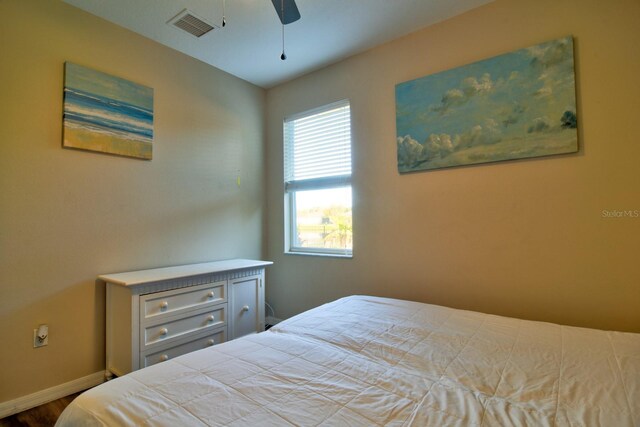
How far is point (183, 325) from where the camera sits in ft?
7.13

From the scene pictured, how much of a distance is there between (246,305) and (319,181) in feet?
4.37

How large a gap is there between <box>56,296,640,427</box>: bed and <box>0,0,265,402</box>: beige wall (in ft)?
4.65

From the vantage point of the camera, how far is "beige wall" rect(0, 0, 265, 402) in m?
1.87

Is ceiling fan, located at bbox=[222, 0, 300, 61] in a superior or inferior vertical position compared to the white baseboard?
superior

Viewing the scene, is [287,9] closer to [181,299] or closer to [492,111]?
[492,111]

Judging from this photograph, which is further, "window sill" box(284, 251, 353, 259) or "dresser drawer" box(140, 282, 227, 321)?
"window sill" box(284, 251, 353, 259)

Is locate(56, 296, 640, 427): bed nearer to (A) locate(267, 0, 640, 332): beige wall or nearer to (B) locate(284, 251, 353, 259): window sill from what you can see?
(A) locate(267, 0, 640, 332): beige wall

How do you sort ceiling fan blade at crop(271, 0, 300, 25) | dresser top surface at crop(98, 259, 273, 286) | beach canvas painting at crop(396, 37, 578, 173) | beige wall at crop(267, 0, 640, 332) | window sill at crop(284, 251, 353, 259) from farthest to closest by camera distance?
window sill at crop(284, 251, 353, 259) < dresser top surface at crop(98, 259, 273, 286) < beach canvas painting at crop(396, 37, 578, 173) < beige wall at crop(267, 0, 640, 332) < ceiling fan blade at crop(271, 0, 300, 25)

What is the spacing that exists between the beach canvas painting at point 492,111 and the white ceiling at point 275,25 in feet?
1.51

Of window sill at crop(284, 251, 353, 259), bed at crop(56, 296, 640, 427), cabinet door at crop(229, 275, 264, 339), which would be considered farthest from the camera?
window sill at crop(284, 251, 353, 259)

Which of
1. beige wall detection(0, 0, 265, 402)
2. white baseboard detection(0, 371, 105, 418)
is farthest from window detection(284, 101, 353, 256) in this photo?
white baseboard detection(0, 371, 105, 418)

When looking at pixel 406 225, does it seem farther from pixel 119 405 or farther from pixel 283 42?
pixel 119 405

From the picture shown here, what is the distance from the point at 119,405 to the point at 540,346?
1572mm

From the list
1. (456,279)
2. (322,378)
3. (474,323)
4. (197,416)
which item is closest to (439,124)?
(456,279)
